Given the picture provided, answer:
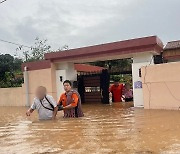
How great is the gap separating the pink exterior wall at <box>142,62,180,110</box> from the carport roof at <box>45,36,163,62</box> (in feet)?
3.64

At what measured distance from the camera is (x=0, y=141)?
5984 mm

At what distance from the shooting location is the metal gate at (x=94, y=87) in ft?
53.9

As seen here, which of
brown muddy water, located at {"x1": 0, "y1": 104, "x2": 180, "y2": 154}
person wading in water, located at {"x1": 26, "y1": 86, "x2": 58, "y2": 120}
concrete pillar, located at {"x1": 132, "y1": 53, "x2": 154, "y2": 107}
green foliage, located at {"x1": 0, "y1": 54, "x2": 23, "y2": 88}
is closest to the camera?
brown muddy water, located at {"x1": 0, "y1": 104, "x2": 180, "y2": 154}

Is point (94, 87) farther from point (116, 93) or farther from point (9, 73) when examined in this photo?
point (9, 73)

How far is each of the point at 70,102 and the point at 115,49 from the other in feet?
17.7

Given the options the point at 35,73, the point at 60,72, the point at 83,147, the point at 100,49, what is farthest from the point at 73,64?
the point at 83,147

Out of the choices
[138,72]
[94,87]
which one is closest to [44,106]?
[138,72]

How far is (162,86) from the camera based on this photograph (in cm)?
1107

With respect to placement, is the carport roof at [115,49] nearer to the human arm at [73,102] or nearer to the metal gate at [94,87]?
the metal gate at [94,87]

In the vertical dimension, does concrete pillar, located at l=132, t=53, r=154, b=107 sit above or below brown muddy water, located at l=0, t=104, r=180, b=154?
above

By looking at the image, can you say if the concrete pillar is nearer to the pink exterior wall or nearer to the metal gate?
the pink exterior wall

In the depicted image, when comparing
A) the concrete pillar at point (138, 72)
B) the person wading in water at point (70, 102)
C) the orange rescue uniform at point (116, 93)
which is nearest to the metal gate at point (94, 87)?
the orange rescue uniform at point (116, 93)

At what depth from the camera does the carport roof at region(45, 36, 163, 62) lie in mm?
12155

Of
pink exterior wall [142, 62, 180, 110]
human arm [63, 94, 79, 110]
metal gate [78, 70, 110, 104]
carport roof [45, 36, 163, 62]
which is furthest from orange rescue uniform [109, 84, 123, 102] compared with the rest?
human arm [63, 94, 79, 110]
